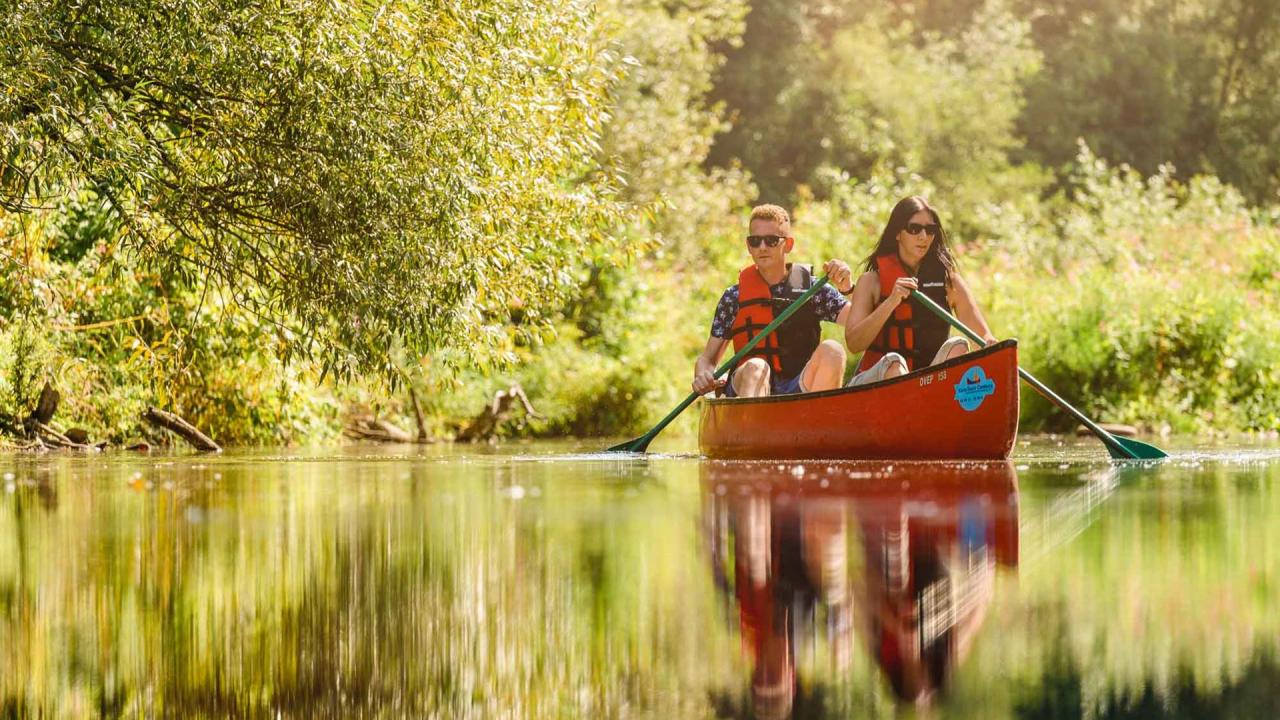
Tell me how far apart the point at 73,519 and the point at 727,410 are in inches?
219

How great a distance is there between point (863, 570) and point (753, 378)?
22.7 ft

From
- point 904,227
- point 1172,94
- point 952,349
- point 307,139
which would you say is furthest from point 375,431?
point 1172,94

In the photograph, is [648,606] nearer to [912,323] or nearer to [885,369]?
[885,369]

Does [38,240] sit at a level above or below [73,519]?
above

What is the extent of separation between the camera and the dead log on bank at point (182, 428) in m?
14.7

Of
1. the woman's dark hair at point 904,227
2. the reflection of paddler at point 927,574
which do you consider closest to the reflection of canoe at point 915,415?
the woman's dark hair at point 904,227

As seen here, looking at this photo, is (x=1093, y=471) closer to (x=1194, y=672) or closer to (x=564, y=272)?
(x=564, y=272)

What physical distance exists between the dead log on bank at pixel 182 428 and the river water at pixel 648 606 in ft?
23.3

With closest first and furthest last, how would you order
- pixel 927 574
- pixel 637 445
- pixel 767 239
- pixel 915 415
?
1. pixel 927 574
2. pixel 915 415
3. pixel 767 239
4. pixel 637 445

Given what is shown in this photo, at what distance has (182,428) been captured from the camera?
14906mm

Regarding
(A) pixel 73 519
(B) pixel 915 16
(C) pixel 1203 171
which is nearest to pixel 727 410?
(A) pixel 73 519

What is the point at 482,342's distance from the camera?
12.6m

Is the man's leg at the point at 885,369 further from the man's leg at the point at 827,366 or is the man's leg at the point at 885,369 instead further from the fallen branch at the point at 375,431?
the fallen branch at the point at 375,431

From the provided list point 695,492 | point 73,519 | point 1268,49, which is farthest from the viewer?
point 1268,49
